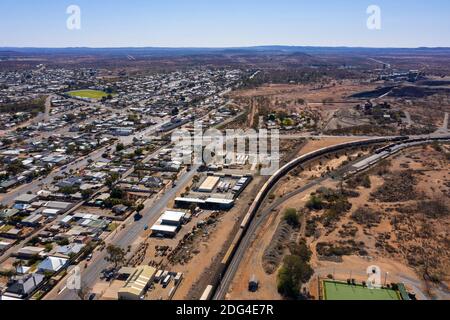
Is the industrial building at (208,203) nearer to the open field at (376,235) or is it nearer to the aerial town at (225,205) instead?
the aerial town at (225,205)

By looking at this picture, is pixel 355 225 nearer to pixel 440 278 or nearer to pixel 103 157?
pixel 440 278

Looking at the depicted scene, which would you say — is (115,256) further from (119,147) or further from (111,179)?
(119,147)

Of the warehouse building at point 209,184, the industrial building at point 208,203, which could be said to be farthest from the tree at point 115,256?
the warehouse building at point 209,184

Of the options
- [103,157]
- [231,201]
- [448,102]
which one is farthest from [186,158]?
[448,102]

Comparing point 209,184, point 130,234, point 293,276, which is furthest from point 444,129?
point 130,234

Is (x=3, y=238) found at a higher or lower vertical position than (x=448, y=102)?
lower

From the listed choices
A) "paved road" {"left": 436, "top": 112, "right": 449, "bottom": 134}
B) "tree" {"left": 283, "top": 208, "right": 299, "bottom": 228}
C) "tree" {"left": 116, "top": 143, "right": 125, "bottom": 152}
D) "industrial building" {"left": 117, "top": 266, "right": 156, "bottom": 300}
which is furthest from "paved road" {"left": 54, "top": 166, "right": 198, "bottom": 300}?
"paved road" {"left": 436, "top": 112, "right": 449, "bottom": 134}
